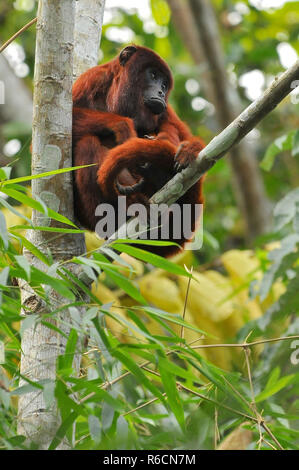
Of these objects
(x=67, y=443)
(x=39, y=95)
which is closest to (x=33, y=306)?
(x=67, y=443)

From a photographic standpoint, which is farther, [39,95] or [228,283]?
[228,283]

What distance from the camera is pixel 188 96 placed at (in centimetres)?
635

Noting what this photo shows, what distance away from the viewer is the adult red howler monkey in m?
2.22

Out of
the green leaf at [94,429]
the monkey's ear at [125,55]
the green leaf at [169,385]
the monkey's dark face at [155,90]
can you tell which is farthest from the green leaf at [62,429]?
the monkey's ear at [125,55]

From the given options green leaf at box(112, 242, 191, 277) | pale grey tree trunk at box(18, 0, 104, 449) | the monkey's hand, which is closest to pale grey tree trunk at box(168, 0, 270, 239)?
the monkey's hand

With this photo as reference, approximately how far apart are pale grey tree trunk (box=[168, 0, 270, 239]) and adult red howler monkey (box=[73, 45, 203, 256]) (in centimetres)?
247

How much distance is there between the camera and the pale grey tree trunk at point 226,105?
5.12 m

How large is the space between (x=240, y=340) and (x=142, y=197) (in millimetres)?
1228

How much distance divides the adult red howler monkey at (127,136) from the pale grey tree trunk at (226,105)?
2466mm

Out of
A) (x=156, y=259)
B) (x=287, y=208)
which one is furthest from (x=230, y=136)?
(x=287, y=208)

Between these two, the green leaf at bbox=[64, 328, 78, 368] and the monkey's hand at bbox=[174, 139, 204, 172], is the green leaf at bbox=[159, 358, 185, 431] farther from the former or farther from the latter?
the monkey's hand at bbox=[174, 139, 204, 172]

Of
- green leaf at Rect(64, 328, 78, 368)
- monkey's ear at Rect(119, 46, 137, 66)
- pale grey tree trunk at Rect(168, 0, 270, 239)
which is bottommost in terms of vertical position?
green leaf at Rect(64, 328, 78, 368)

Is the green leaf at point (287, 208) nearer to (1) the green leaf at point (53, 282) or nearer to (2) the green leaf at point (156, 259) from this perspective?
(2) the green leaf at point (156, 259)
